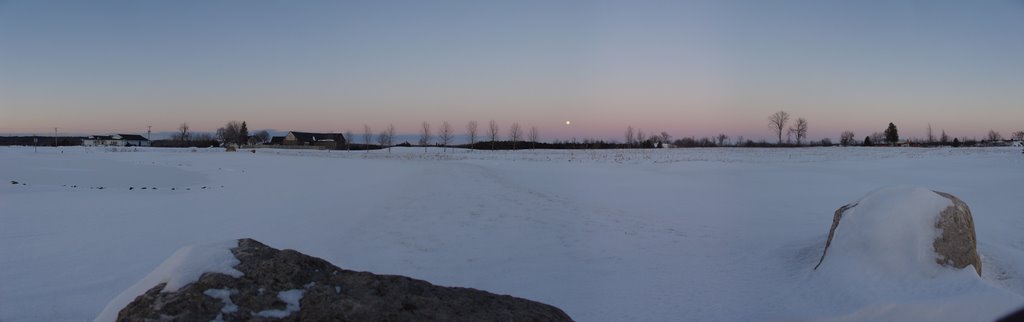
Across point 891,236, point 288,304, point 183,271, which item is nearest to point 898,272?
point 891,236

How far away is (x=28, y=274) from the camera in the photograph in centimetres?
651

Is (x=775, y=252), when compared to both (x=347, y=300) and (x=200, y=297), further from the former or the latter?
(x=200, y=297)

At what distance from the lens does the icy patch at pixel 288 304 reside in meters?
3.02

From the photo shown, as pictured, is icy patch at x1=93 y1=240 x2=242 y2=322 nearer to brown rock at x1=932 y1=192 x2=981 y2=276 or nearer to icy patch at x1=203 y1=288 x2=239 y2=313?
icy patch at x1=203 y1=288 x2=239 y2=313

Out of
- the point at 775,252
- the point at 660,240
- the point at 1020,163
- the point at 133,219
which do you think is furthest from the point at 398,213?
the point at 1020,163

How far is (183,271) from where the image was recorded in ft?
10.4

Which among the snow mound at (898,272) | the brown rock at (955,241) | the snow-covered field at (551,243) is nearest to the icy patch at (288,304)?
the snow-covered field at (551,243)

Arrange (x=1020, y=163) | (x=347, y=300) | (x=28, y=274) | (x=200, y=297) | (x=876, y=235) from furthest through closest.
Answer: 1. (x=1020, y=163)
2. (x=28, y=274)
3. (x=876, y=235)
4. (x=347, y=300)
5. (x=200, y=297)

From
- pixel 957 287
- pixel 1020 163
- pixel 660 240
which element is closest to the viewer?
pixel 957 287

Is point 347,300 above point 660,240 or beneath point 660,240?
above

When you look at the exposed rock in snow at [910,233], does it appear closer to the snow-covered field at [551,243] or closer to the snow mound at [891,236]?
the snow mound at [891,236]

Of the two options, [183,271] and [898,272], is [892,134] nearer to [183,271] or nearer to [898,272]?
[898,272]

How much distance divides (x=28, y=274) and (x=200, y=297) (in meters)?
5.37

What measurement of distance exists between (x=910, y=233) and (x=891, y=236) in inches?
6.7
